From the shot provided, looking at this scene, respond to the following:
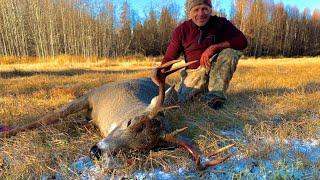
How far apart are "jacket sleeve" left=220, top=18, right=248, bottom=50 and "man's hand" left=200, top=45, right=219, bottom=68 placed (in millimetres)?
267

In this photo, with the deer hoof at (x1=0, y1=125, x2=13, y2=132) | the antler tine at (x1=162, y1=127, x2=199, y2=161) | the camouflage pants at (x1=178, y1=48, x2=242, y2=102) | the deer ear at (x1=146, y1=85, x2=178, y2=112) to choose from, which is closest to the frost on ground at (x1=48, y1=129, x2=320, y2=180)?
the antler tine at (x1=162, y1=127, x2=199, y2=161)

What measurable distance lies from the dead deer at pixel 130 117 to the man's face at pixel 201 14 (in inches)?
42.0

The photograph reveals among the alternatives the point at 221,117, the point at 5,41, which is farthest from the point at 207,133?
the point at 5,41

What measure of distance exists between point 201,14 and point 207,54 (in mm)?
541

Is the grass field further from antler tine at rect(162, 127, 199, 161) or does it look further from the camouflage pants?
the camouflage pants

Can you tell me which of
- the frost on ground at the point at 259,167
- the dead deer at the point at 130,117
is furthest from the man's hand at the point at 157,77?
the frost on ground at the point at 259,167

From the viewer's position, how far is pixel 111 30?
4684 centimetres

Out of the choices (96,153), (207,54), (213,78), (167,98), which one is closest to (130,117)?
(96,153)

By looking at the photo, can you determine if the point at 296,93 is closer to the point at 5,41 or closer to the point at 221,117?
the point at 221,117

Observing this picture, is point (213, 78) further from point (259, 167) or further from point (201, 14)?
point (259, 167)

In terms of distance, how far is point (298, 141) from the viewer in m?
4.59

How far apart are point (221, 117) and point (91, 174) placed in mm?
2252

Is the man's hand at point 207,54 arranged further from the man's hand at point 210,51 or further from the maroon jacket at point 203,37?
the maroon jacket at point 203,37

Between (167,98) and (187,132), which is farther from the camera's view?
(167,98)
